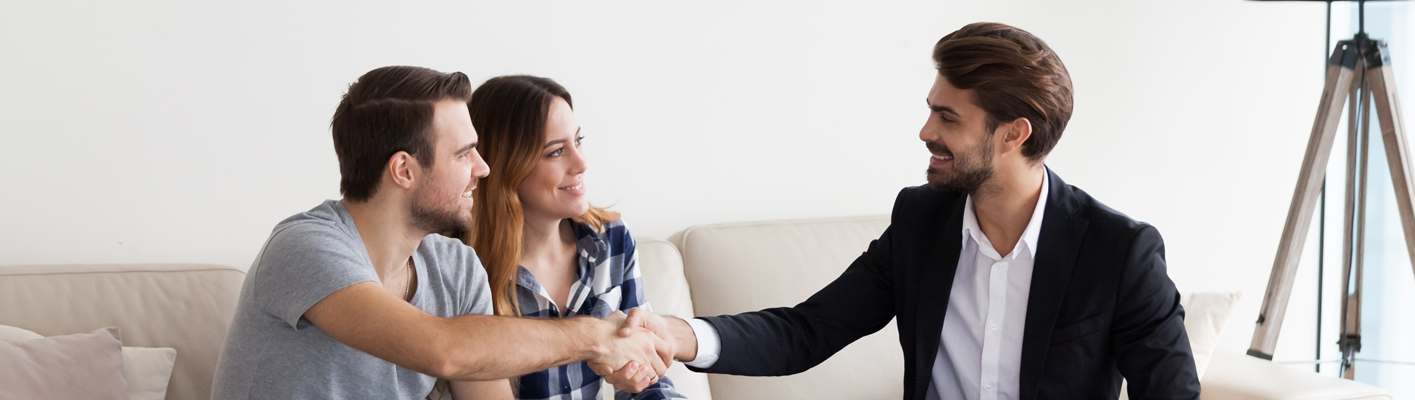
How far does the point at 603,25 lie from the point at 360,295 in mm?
1282

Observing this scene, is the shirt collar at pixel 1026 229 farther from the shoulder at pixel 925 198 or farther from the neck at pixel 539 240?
the neck at pixel 539 240

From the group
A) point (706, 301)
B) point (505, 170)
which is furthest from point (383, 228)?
point (706, 301)

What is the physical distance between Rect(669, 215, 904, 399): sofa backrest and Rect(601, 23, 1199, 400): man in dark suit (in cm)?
48

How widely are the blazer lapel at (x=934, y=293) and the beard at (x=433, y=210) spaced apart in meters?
0.76

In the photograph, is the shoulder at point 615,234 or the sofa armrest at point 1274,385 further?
the sofa armrest at point 1274,385

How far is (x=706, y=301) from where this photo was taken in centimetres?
218

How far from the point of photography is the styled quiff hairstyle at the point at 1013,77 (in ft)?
4.70

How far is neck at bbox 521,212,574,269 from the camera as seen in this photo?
1632 millimetres

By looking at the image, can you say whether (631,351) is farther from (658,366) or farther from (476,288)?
(476,288)

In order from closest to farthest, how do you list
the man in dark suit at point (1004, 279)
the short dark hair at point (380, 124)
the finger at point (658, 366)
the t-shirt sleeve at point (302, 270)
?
the t-shirt sleeve at point (302, 270), the short dark hair at point (380, 124), the man in dark suit at point (1004, 279), the finger at point (658, 366)

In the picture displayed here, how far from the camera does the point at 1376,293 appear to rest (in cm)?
310

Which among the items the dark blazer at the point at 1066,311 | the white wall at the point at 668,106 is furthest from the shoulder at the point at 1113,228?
the white wall at the point at 668,106

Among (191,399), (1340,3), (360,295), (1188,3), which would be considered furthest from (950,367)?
(1340,3)

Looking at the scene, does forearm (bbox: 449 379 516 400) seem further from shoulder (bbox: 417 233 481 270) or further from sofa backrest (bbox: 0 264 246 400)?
sofa backrest (bbox: 0 264 246 400)
